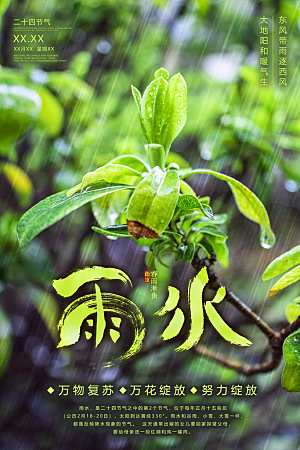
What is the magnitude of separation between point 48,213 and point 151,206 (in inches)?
3.9

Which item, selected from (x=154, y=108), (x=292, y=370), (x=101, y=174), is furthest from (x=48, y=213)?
(x=292, y=370)

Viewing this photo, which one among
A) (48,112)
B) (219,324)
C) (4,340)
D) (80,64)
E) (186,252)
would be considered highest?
(80,64)

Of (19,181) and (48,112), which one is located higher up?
(48,112)

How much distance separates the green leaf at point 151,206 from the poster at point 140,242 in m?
0.12

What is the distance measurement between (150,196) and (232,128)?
0.43 metres

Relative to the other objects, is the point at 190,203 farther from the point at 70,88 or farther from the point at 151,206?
the point at 70,88

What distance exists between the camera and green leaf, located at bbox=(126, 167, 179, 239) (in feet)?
0.86

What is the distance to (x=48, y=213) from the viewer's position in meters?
0.27

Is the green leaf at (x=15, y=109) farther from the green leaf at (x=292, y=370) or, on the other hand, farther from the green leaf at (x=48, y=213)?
the green leaf at (x=292, y=370)

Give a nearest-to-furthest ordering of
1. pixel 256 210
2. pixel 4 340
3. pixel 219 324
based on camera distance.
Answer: pixel 256 210, pixel 219 324, pixel 4 340

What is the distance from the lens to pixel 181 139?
2.32 ft

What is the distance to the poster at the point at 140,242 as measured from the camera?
1.60ft

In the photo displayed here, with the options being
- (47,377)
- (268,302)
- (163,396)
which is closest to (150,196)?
(163,396)

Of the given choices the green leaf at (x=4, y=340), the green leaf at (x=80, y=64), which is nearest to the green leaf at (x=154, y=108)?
the green leaf at (x=80, y=64)
